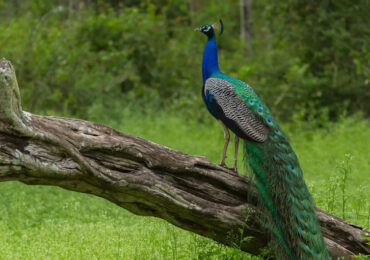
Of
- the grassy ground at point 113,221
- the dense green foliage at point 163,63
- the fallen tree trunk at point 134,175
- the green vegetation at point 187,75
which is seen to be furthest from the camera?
the dense green foliage at point 163,63

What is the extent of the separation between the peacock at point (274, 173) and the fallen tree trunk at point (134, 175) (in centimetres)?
18

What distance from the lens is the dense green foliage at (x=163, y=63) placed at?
39.8ft

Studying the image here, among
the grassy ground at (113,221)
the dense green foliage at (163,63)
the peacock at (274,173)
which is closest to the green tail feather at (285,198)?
the peacock at (274,173)

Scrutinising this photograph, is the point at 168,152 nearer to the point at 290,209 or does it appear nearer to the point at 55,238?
the point at 290,209

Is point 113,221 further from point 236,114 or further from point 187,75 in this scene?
point 187,75

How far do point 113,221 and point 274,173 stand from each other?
265cm

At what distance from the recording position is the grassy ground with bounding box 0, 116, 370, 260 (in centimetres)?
525

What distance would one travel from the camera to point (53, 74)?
Answer: 12297mm

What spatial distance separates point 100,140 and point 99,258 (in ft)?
4.54

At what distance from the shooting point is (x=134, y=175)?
4379mm

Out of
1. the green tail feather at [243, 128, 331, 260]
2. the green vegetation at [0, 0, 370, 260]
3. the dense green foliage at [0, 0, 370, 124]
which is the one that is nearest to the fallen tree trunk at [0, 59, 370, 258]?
the green tail feather at [243, 128, 331, 260]

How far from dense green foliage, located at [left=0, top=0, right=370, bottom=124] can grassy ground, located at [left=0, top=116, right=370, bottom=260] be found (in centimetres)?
262

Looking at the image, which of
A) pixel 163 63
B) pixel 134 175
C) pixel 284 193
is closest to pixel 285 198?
pixel 284 193

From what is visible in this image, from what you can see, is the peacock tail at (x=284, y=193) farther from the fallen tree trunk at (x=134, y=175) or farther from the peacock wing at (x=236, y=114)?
the fallen tree trunk at (x=134, y=175)
